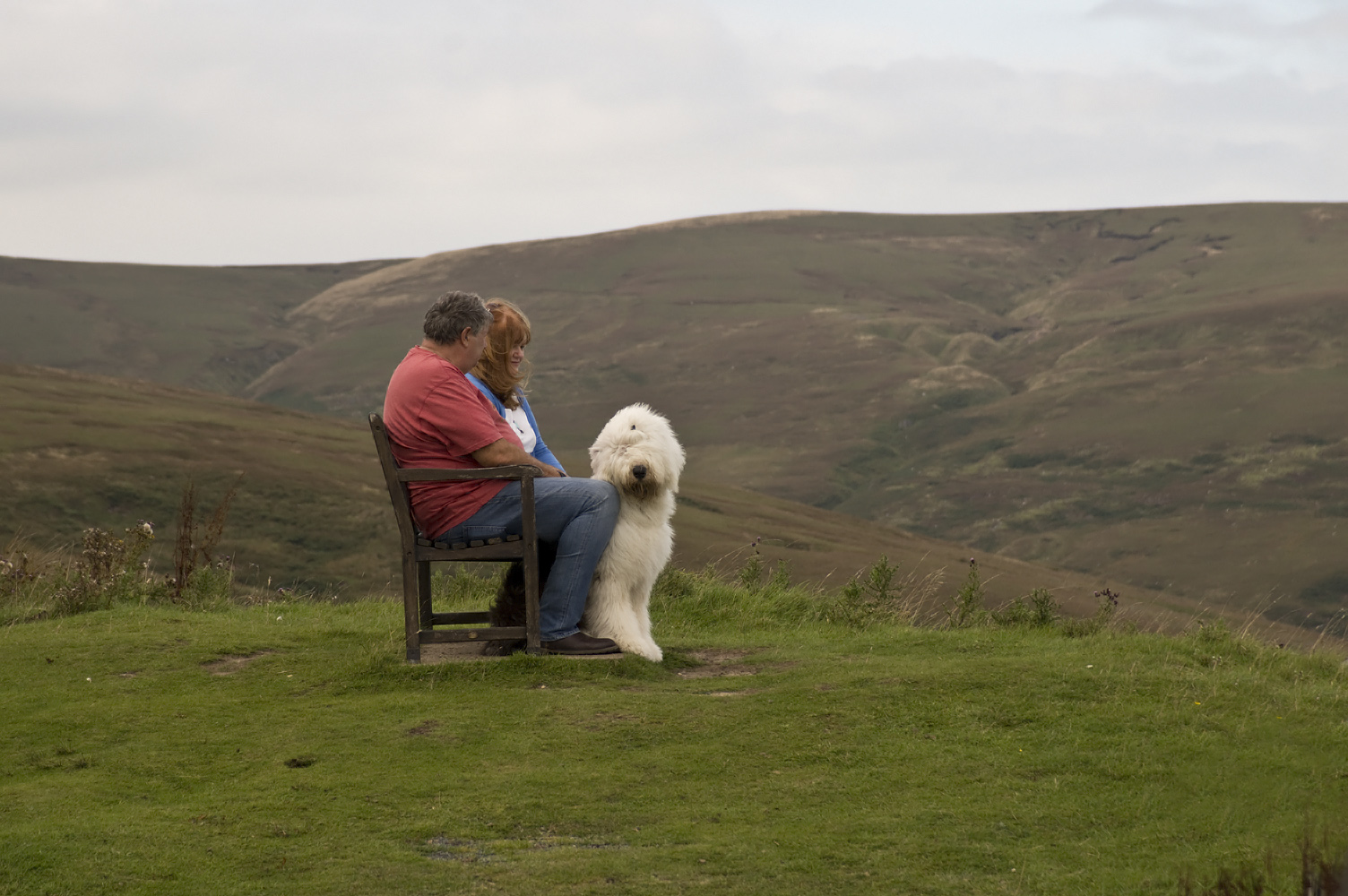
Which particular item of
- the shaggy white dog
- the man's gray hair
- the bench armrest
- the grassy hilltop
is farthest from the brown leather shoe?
the grassy hilltop

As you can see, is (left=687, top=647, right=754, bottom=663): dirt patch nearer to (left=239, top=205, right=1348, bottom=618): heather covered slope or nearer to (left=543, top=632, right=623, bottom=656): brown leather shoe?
(left=543, top=632, right=623, bottom=656): brown leather shoe

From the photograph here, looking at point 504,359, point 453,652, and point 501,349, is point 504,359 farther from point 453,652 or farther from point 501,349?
point 453,652

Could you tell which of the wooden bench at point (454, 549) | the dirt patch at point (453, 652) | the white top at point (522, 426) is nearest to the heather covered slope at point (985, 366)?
the white top at point (522, 426)

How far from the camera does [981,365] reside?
115m

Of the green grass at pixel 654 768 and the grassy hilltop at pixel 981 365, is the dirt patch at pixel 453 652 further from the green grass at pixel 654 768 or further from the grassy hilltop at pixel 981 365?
the grassy hilltop at pixel 981 365

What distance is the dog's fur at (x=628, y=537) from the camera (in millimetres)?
7824

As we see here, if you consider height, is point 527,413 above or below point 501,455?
above

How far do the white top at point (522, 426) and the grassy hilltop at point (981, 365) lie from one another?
153ft

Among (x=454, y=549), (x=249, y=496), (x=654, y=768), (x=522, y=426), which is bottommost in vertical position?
(x=249, y=496)

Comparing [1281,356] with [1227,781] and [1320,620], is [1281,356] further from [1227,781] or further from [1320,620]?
[1227,781]

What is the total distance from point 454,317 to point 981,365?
363 ft

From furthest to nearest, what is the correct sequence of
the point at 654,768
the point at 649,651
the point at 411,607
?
the point at 649,651 → the point at 411,607 → the point at 654,768

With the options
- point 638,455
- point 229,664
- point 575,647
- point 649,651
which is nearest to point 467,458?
point 638,455

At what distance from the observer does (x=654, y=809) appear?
18.1 feet
